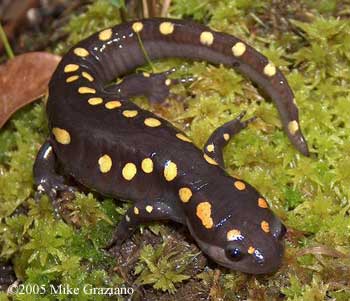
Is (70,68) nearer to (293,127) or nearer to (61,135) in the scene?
(61,135)

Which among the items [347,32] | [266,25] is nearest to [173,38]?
[266,25]

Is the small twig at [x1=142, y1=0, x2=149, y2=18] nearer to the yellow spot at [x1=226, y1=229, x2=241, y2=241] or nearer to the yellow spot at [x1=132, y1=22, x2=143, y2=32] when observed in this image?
the yellow spot at [x1=132, y1=22, x2=143, y2=32]

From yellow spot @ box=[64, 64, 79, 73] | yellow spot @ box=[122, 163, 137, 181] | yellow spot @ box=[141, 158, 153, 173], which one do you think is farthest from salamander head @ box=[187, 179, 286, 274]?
yellow spot @ box=[64, 64, 79, 73]

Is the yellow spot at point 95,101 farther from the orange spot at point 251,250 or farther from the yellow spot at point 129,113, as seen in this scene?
the orange spot at point 251,250

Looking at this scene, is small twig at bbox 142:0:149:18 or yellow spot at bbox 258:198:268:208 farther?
small twig at bbox 142:0:149:18

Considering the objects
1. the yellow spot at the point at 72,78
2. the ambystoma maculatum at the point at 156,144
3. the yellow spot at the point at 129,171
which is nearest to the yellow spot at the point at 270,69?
the ambystoma maculatum at the point at 156,144

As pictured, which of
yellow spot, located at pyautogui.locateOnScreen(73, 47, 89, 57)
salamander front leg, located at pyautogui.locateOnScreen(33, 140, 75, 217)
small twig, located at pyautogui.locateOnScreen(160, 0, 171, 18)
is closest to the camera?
salamander front leg, located at pyautogui.locateOnScreen(33, 140, 75, 217)

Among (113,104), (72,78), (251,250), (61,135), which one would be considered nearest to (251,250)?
(251,250)

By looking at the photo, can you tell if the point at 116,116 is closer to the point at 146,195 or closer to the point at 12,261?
the point at 146,195
